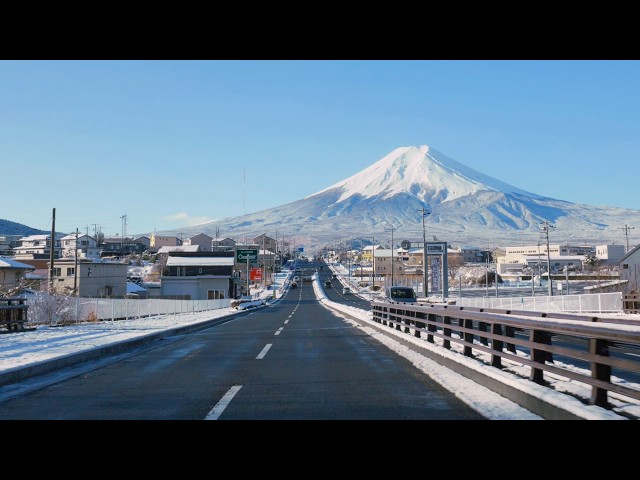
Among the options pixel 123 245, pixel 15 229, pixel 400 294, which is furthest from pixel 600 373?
pixel 15 229

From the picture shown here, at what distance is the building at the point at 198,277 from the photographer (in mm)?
90625

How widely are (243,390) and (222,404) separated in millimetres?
1231

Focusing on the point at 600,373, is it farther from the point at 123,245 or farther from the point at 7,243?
the point at 123,245

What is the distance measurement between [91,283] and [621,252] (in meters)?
109

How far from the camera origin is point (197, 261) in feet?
311

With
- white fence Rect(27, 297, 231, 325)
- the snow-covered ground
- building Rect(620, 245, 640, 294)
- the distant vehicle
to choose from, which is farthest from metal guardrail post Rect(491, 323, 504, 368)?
building Rect(620, 245, 640, 294)

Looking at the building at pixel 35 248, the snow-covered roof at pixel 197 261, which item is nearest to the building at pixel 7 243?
the building at pixel 35 248

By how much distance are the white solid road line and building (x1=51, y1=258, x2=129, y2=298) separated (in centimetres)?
5784

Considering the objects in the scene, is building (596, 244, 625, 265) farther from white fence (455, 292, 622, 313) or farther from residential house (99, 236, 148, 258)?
residential house (99, 236, 148, 258)

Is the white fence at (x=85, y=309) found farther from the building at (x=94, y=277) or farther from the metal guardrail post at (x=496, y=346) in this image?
the building at (x=94, y=277)

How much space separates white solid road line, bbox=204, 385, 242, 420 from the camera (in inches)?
290
